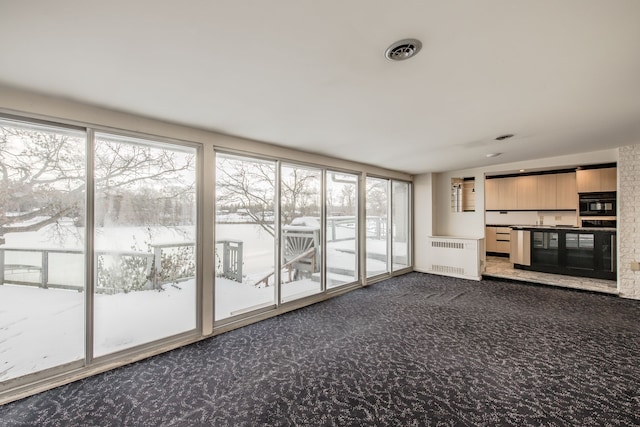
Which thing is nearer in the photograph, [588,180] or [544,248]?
[544,248]

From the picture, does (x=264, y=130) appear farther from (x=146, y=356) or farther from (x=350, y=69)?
(x=146, y=356)

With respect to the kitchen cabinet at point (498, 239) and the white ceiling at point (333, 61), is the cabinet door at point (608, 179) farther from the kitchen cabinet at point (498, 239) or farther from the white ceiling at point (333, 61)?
the white ceiling at point (333, 61)

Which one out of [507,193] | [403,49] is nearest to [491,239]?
[507,193]

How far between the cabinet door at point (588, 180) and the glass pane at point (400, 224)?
3.91 metres

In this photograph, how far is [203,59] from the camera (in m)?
1.77

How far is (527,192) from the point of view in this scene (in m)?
7.36

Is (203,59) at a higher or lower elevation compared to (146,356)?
higher

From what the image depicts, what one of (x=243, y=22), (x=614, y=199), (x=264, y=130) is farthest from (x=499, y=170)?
(x=243, y=22)

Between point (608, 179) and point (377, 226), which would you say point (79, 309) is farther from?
point (608, 179)

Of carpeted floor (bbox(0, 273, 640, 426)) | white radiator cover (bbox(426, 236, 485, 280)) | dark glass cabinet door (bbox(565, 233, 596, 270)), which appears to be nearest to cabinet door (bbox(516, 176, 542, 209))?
dark glass cabinet door (bbox(565, 233, 596, 270))

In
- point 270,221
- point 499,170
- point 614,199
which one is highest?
point 499,170

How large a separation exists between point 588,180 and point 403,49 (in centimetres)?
722

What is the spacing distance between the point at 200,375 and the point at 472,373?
2444 mm

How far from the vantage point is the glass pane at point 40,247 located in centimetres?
226
